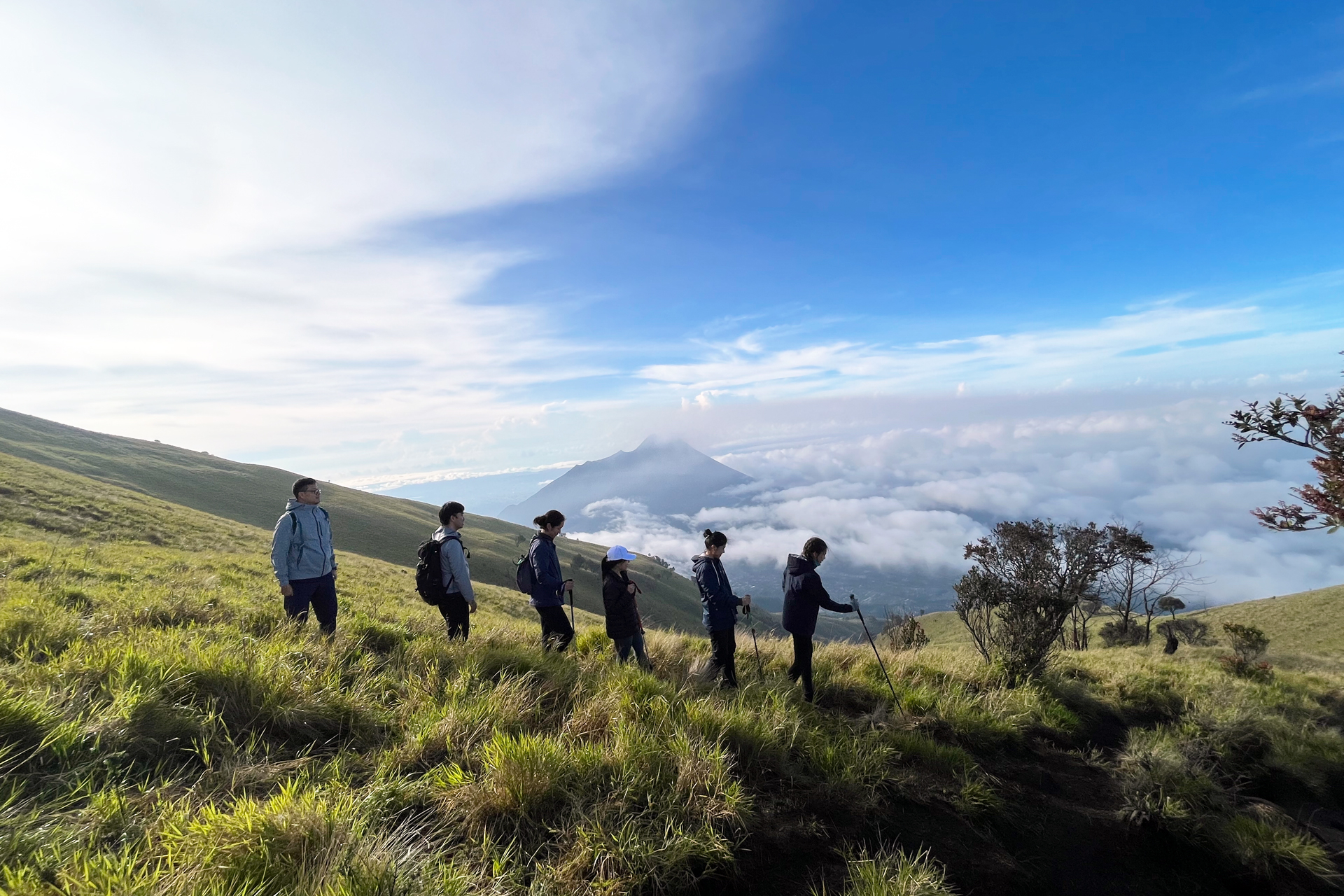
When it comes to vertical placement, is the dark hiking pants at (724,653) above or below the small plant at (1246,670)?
above

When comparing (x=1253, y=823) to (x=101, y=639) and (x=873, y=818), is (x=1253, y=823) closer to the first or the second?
(x=873, y=818)

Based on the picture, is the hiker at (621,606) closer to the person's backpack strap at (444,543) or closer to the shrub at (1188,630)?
the person's backpack strap at (444,543)

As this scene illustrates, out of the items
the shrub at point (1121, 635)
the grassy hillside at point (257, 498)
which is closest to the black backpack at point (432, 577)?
the shrub at point (1121, 635)

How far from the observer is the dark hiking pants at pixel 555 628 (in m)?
7.61

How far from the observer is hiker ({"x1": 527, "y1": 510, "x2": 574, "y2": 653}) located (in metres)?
7.48

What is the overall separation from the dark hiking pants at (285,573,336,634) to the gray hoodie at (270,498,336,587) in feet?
0.32

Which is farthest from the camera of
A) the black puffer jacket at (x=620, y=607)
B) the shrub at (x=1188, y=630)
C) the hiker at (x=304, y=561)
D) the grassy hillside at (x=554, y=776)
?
the shrub at (x=1188, y=630)

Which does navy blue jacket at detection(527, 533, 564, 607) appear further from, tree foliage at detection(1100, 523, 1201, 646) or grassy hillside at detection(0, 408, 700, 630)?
grassy hillside at detection(0, 408, 700, 630)

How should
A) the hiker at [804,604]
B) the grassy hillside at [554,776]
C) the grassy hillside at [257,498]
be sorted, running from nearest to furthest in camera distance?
the grassy hillside at [554,776] → the hiker at [804,604] → the grassy hillside at [257,498]

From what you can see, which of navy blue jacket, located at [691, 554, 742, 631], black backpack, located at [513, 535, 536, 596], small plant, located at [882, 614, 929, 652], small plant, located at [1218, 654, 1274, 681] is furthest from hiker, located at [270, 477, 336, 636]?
small plant, located at [1218, 654, 1274, 681]

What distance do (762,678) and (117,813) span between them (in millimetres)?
6365

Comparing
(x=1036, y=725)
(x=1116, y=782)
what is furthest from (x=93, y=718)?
(x=1036, y=725)

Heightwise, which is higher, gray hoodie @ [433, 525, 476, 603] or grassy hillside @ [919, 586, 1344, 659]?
gray hoodie @ [433, 525, 476, 603]

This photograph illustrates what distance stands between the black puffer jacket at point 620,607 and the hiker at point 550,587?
25.0 inches
